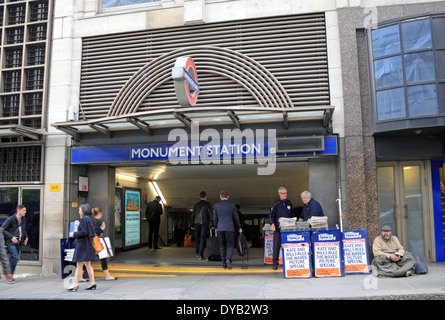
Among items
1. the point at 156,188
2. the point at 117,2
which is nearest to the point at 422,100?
the point at 117,2

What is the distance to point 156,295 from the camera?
7301 mm

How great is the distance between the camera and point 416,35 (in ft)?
30.1

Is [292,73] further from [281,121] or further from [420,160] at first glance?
[420,160]

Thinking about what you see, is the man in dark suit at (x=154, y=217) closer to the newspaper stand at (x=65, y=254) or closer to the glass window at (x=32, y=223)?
the glass window at (x=32, y=223)

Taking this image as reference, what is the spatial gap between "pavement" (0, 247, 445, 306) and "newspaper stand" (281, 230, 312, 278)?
196 millimetres

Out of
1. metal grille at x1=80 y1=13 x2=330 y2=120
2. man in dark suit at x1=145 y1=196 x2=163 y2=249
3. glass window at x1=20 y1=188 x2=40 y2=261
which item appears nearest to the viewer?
metal grille at x1=80 y1=13 x2=330 y2=120

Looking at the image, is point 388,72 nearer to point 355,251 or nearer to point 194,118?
point 355,251

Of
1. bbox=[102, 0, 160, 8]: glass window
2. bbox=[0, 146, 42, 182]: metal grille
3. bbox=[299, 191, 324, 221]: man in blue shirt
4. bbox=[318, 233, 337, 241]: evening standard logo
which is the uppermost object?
bbox=[102, 0, 160, 8]: glass window

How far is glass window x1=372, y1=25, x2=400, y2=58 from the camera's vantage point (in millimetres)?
9352

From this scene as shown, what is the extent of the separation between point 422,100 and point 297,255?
4.24 m

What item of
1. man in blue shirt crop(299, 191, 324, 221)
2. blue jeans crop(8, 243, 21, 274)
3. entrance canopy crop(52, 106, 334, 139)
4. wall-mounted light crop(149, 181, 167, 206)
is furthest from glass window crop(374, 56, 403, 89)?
blue jeans crop(8, 243, 21, 274)

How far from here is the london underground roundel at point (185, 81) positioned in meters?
8.95

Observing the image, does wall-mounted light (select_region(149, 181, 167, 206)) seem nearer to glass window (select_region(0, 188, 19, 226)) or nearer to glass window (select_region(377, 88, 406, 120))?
glass window (select_region(0, 188, 19, 226))

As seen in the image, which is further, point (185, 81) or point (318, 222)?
point (185, 81)
